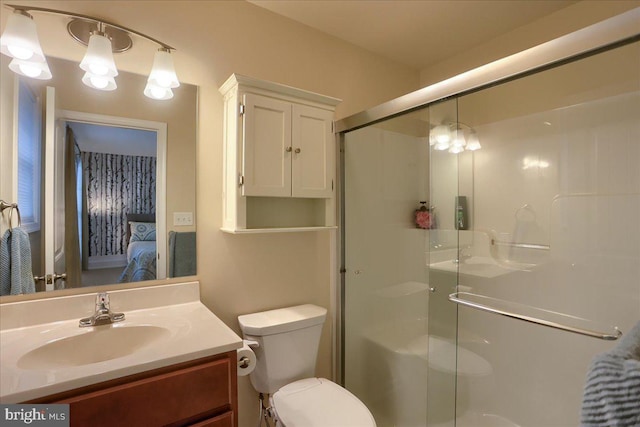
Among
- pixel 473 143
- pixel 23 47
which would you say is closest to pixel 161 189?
pixel 23 47

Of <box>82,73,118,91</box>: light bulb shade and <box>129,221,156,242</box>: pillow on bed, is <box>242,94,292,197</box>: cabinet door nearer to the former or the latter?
<box>129,221,156,242</box>: pillow on bed

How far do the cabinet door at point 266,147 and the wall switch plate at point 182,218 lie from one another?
0.30 meters

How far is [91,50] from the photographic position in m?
1.20

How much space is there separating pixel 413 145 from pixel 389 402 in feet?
5.17

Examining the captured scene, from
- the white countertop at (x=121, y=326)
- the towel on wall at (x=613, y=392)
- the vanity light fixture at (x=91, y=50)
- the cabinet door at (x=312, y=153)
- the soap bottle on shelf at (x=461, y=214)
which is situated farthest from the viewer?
the soap bottle on shelf at (x=461, y=214)

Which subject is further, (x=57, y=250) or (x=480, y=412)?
(x=480, y=412)

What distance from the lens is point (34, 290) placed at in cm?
116

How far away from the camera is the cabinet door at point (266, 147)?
1.41m

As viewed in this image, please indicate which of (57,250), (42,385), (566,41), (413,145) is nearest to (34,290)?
(57,250)

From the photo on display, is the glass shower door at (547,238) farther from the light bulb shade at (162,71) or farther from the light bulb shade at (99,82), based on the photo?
the light bulb shade at (99,82)

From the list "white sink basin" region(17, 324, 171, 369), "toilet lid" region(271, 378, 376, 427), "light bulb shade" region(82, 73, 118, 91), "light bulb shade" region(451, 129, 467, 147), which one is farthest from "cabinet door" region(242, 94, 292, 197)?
"light bulb shade" region(451, 129, 467, 147)

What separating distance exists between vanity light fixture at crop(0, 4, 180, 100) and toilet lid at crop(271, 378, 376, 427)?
4.92ft

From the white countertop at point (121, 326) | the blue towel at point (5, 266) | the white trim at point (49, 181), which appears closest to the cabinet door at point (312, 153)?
the white countertop at point (121, 326)

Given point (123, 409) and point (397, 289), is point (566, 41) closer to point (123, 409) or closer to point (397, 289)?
point (397, 289)
